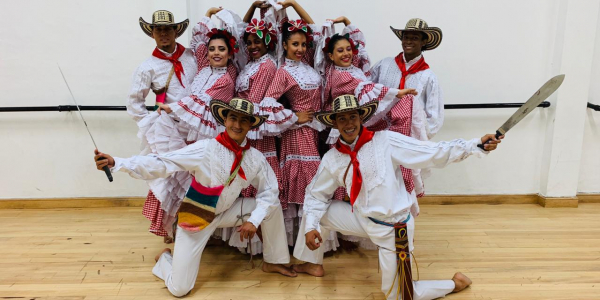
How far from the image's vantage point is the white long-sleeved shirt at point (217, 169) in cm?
227

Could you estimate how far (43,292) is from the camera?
248 cm

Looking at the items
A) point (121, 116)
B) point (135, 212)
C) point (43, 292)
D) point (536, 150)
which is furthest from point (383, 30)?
point (43, 292)

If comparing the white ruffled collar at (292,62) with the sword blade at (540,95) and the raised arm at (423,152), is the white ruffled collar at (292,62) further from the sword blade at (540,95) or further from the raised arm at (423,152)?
the sword blade at (540,95)

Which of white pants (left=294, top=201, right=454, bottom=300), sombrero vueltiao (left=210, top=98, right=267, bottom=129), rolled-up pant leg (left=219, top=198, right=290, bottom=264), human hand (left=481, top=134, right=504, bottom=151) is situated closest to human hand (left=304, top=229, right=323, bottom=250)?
white pants (left=294, top=201, right=454, bottom=300)

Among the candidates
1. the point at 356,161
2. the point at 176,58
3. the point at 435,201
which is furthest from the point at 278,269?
the point at 435,201

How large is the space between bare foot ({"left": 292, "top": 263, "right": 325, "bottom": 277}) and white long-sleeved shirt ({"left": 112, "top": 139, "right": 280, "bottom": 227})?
0.48 meters

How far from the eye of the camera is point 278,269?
270 centimetres

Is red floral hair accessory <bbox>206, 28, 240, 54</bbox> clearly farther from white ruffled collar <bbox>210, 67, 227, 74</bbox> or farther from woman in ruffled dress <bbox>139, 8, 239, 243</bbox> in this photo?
white ruffled collar <bbox>210, 67, 227, 74</bbox>

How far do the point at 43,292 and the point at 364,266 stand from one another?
6.64 ft

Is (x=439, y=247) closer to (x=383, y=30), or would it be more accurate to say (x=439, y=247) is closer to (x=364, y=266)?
(x=364, y=266)

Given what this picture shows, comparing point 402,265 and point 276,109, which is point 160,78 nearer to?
point 276,109

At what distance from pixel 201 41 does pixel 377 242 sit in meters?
1.90

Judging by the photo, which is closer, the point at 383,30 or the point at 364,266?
the point at 364,266

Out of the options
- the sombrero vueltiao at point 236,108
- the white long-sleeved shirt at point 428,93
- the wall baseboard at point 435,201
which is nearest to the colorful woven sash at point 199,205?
the sombrero vueltiao at point 236,108
